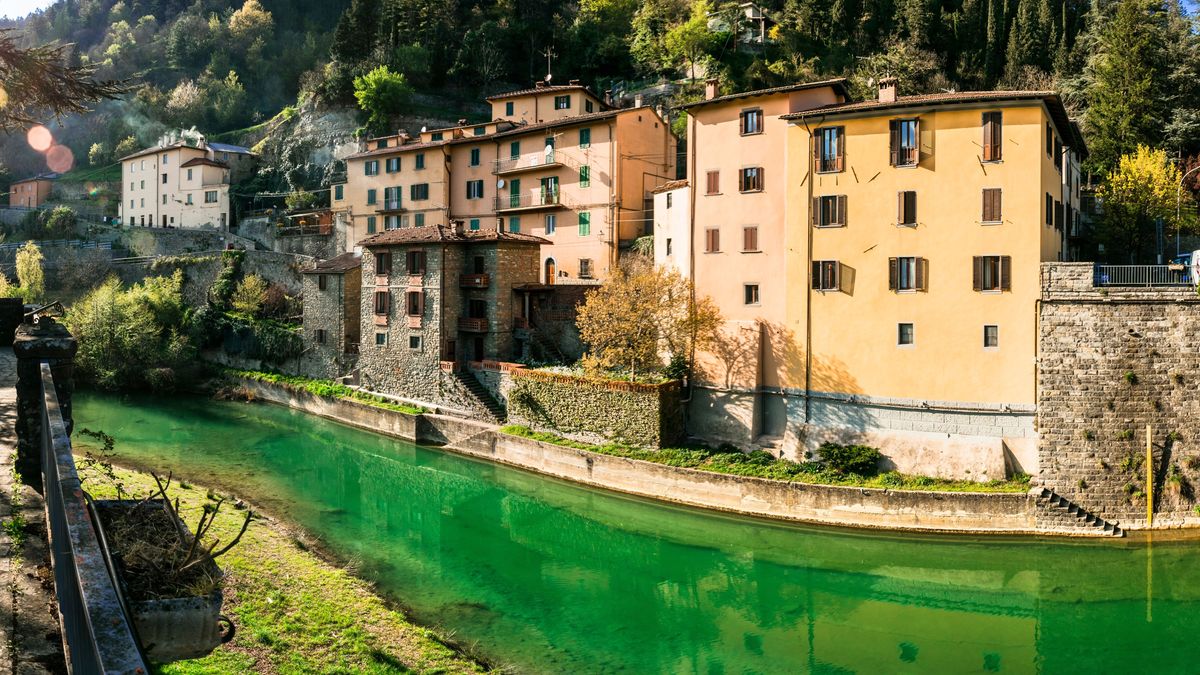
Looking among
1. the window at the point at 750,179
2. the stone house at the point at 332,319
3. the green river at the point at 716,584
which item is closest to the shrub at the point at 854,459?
the green river at the point at 716,584

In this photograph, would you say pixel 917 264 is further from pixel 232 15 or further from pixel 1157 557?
pixel 232 15

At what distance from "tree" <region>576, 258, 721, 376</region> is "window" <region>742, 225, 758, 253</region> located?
1979mm

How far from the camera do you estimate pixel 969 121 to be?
21.7m

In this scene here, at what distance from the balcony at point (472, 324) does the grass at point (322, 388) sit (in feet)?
11.2

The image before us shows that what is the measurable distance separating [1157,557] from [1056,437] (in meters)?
3.41

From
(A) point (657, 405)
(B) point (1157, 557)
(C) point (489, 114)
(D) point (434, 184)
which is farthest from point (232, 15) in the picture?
(B) point (1157, 557)

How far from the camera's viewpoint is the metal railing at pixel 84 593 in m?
3.16

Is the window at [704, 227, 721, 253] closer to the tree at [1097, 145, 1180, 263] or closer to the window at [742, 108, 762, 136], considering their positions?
the window at [742, 108, 762, 136]

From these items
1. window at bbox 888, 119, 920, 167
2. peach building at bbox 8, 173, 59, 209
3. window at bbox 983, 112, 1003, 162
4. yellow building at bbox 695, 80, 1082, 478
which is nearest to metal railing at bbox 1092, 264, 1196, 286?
yellow building at bbox 695, 80, 1082, 478

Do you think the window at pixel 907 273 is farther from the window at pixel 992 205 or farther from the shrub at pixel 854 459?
the shrub at pixel 854 459

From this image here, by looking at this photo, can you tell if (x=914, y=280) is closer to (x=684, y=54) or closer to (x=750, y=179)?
(x=750, y=179)

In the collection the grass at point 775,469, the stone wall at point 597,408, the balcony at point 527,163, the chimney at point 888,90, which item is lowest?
the grass at point 775,469

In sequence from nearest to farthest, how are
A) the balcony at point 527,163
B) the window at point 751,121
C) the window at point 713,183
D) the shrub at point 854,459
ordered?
the shrub at point 854,459
the window at point 751,121
the window at point 713,183
the balcony at point 527,163

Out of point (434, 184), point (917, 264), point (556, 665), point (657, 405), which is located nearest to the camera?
point (556, 665)
